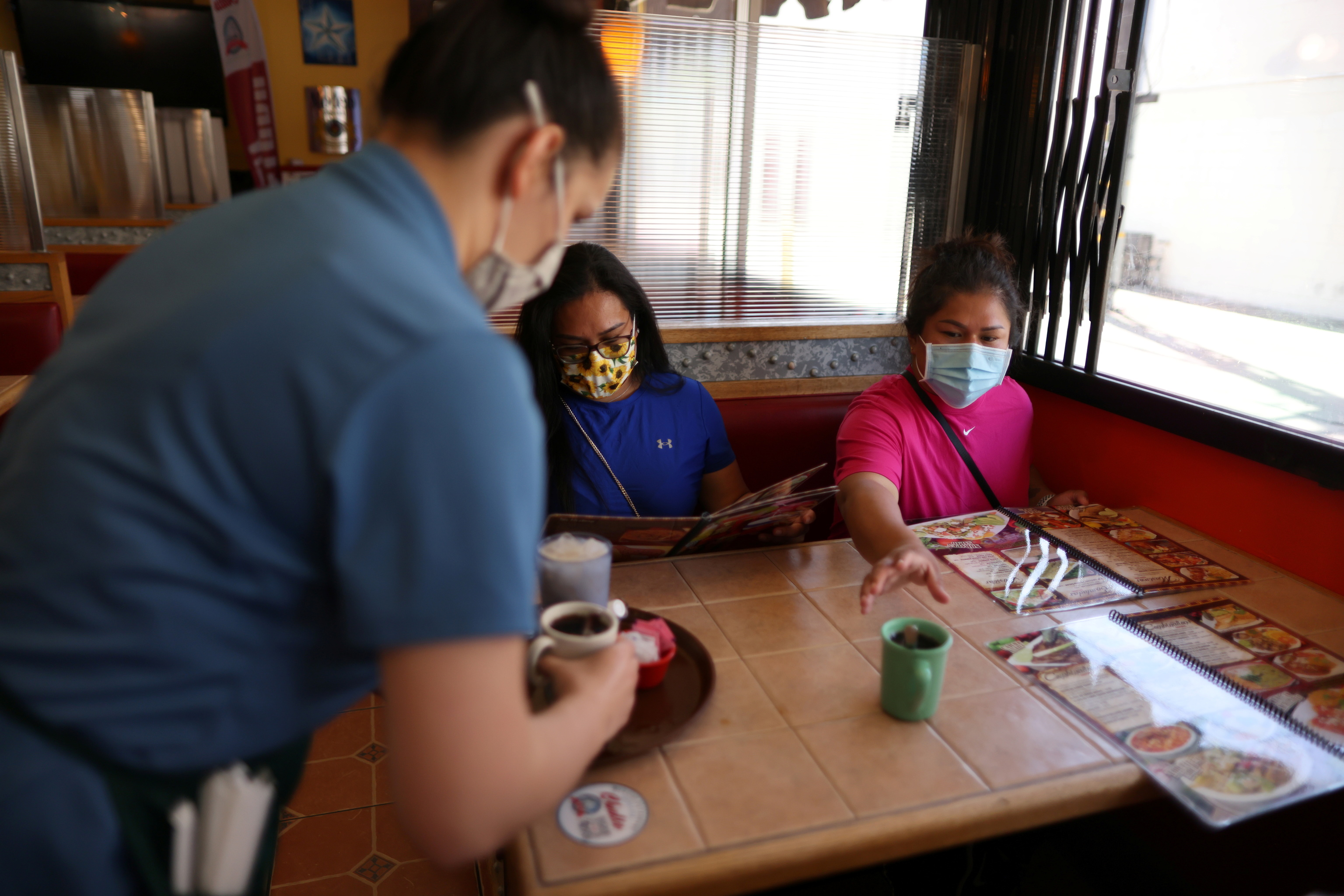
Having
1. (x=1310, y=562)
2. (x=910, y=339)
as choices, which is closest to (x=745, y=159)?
(x=910, y=339)

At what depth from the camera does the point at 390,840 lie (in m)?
2.08

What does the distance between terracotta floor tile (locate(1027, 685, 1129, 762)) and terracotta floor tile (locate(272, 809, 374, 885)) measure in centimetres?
164

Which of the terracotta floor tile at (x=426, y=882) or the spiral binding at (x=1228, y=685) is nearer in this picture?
the spiral binding at (x=1228, y=685)

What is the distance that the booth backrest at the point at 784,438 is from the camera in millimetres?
2408

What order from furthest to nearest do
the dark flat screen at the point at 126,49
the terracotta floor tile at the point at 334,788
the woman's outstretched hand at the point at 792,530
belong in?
the dark flat screen at the point at 126,49 → the terracotta floor tile at the point at 334,788 → the woman's outstretched hand at the point at 792,530

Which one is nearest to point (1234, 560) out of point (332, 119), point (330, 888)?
point (330, 888)

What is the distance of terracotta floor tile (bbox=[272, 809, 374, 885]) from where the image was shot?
1.97 meters

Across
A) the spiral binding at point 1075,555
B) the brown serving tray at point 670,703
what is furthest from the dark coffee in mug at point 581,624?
the spiral binding at point 1075,555

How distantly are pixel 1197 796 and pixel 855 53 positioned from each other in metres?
2.34

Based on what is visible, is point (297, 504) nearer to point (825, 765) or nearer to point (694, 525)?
point (825, 765)

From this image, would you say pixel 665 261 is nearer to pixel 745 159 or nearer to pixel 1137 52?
pixel 745 159

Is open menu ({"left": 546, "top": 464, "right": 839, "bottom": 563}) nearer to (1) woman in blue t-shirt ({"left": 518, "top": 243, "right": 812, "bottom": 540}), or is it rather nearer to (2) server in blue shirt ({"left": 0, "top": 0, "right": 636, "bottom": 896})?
(1) woman in blue t-shirt ({"left": 518, "top": 243, "right": 812, "bottom": 540})

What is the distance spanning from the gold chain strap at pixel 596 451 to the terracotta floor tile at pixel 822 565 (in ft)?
1.72

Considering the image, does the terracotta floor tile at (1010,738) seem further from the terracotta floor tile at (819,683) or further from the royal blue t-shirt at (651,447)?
the royal blue t-shirt at (651,447)
